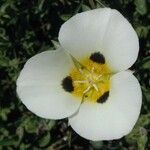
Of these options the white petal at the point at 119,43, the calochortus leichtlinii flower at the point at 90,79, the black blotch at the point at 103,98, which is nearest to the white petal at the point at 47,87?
the calochortus leichtlinii flower at the point at 90,79

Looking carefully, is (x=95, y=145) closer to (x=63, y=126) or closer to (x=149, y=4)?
(x=63, y=126)

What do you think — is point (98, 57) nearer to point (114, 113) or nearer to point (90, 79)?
point (90, 79)

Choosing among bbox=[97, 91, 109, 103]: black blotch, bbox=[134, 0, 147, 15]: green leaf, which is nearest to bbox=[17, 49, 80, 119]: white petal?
bbox=[97, 91, 109, 103]: black blotch

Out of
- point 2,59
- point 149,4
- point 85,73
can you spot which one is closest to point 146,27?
point 149,4

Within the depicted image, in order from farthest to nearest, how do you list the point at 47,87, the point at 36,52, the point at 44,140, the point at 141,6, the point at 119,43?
the point at 36,52, the point at 44,140, the point at 141,6, the point at 47,87, the point at 119,43

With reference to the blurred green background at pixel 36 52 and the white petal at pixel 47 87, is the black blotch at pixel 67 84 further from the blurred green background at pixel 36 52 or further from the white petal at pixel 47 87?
the blurred green background at pixel 36 52

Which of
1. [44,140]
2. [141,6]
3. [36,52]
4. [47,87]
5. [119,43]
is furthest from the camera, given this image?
[36,52]

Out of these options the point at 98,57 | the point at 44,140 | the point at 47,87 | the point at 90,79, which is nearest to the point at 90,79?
the point at 90,79
